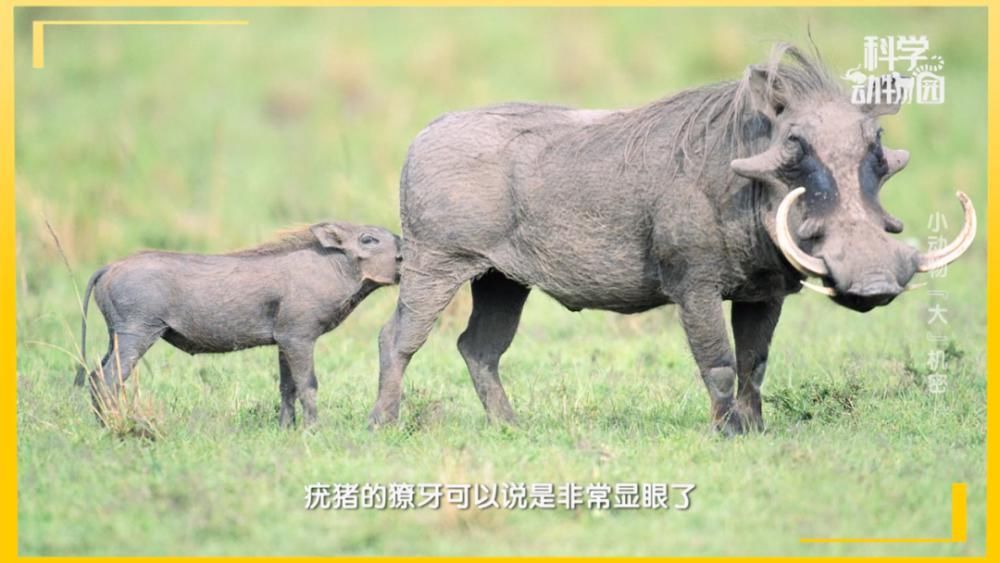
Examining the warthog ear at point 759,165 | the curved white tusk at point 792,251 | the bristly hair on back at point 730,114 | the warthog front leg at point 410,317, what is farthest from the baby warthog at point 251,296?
the curved white tusk at point 792,251

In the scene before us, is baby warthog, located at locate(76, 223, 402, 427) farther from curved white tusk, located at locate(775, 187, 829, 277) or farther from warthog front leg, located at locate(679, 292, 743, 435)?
curved white tusk, located at locate(775, 187, 829, 277)

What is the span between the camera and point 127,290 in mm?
7410

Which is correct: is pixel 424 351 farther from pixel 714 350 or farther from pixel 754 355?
pixel 714 350

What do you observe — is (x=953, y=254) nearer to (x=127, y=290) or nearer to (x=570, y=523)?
(x=570, y=523)

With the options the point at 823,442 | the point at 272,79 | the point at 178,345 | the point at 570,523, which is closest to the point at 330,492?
the point at 570,523

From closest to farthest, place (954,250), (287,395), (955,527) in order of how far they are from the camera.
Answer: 1. (955,527)
2. (954,250)
3. (287,395)

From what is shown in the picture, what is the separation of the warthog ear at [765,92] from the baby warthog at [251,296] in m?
1.97

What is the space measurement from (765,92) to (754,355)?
4.33ft

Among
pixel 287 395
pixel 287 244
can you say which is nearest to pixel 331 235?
pixel 287 244

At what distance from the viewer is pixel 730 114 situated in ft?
23.6

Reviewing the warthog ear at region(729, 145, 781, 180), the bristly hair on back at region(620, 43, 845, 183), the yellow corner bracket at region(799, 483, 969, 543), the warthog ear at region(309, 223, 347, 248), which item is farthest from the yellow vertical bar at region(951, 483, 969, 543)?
the warthog ear at region(309, 223, 347, 248)

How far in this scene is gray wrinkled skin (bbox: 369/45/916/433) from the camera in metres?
6.73

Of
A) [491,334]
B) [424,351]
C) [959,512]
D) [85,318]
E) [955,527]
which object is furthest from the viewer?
[424,351]

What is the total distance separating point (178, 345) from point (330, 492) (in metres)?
1.80
